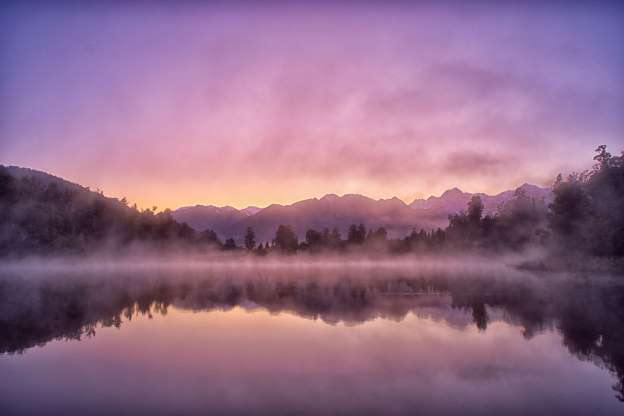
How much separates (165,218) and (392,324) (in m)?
163

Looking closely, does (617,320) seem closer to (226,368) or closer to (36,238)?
(226,368)

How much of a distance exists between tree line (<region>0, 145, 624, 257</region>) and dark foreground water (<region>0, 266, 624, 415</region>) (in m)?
39.7

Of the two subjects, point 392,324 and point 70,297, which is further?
point 70,297

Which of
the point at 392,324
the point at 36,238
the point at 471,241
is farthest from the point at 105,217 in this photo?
the point at 392,324

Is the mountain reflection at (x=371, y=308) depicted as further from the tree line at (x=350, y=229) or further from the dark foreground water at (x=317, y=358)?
the tree line at (x=350, y=229)

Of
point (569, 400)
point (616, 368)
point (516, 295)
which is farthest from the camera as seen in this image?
point (516, 295)

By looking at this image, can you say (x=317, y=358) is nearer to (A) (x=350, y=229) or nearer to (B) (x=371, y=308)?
(B) (x=371, y=308)

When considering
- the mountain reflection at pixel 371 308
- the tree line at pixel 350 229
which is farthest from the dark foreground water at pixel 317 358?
the tree line at pixel 350 229

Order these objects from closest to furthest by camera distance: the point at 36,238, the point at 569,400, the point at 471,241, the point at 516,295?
the point at 569,400
the point at 516,295
the point at 36,238
the point at 471,241

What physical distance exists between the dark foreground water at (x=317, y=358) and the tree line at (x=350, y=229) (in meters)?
39.7

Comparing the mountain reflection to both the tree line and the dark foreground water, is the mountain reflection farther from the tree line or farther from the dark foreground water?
the tree line

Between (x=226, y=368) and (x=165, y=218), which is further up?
(x=165, y=218)

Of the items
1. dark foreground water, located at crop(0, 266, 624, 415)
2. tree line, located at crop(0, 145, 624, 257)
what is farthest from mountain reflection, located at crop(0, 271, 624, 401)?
Result: tree line, located at crop(0, 145, 624, 257)

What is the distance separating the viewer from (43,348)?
18797 mm
